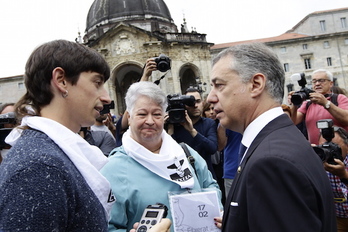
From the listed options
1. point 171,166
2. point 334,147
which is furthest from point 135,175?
point 334,147

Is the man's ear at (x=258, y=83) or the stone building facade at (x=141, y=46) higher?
the stone building facade at (x=141, y=46)

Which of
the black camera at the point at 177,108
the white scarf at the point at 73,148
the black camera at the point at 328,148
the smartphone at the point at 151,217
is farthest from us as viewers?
the black camera at the point at 177,108

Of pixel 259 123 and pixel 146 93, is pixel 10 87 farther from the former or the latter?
pixel 259 123

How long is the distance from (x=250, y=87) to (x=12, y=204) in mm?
1332

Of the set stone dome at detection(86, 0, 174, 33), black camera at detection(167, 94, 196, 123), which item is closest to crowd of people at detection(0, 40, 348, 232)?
black camera at detection(167, 94, 196, 123)

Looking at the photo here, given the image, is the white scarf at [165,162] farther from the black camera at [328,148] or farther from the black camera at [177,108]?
the black camera at [177,108]

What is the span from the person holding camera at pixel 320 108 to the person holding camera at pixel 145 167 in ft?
7.56

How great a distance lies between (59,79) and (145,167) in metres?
1.28

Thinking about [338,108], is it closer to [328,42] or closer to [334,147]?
[334,147]

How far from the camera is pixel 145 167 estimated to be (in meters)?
2.58

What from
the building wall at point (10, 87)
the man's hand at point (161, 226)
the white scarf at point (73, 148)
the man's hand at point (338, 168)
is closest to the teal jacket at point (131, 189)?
the man's hand at point (161, 226)

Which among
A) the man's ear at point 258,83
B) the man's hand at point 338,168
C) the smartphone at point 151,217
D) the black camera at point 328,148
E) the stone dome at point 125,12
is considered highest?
the stone dome at point 125,12

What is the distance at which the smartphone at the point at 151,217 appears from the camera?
1875 millimetres

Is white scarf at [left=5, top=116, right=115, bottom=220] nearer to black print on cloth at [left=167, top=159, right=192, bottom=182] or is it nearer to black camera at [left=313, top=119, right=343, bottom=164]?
black print on cloth at [left=167, top=159, right=192, bottom=182]
